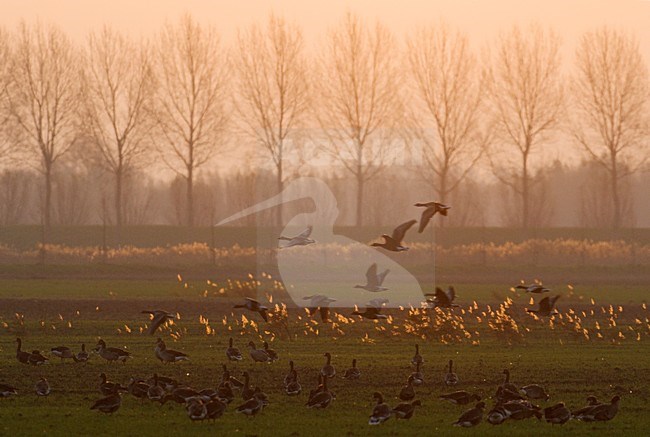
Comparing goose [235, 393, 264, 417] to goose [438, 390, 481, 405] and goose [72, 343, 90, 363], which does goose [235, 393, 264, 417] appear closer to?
goose [438, 390, 481, 405]

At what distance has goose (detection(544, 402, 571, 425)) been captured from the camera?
18.8 meters

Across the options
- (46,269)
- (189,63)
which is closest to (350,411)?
(46,269)

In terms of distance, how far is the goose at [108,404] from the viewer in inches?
768

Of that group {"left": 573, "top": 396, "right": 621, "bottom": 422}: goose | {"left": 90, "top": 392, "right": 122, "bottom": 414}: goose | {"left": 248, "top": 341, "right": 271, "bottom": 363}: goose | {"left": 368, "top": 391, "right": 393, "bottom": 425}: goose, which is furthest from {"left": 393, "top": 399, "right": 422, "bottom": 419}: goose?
{"left": 248, "top": 341, "right": 271, "bottom": 363}: goose

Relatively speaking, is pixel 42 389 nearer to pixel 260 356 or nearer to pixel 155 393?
pixel 155 393

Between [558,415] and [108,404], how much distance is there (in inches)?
305

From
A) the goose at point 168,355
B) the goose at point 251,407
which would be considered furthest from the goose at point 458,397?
the goose at point 168,355

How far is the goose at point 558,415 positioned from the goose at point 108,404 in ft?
24.4

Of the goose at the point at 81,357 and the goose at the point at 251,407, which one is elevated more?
the goose at the point at 81,357

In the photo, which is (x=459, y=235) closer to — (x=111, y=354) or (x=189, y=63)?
(x=189, y=63)

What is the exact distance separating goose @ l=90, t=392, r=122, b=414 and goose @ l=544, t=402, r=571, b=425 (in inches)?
293

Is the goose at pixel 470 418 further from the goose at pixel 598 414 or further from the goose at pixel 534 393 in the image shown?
the goose at pixel 534 393

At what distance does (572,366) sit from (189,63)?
230 feet

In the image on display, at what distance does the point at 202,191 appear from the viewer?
479ft
